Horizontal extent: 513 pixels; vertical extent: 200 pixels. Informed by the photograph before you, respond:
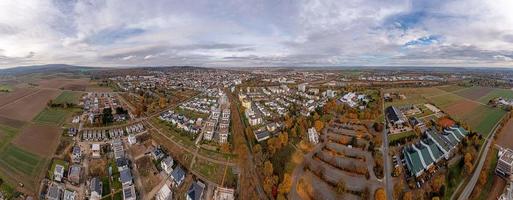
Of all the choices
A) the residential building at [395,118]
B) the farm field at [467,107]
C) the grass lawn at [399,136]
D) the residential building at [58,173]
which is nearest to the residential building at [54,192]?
the residential building at [58,173]

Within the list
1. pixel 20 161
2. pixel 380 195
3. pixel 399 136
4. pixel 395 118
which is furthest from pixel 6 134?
pixel 395 118

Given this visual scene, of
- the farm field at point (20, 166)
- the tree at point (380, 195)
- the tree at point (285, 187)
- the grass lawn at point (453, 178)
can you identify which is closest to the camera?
the tree at point (380, 195)

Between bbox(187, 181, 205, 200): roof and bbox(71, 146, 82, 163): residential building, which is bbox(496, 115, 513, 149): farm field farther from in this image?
bbox(71, 146, 82, 163): residential building

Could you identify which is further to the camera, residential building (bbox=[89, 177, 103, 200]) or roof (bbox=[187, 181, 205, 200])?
residential building (bbox=[89, 177, 103, 200])

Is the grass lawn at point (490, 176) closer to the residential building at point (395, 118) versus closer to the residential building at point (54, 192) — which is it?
the residential building at point (395, 118)

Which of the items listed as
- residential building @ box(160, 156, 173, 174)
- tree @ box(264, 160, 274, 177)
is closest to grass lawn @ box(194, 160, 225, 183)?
residential building @ box(160, 156, 173, 174)

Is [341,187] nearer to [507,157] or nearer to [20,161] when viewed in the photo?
[507,157]
